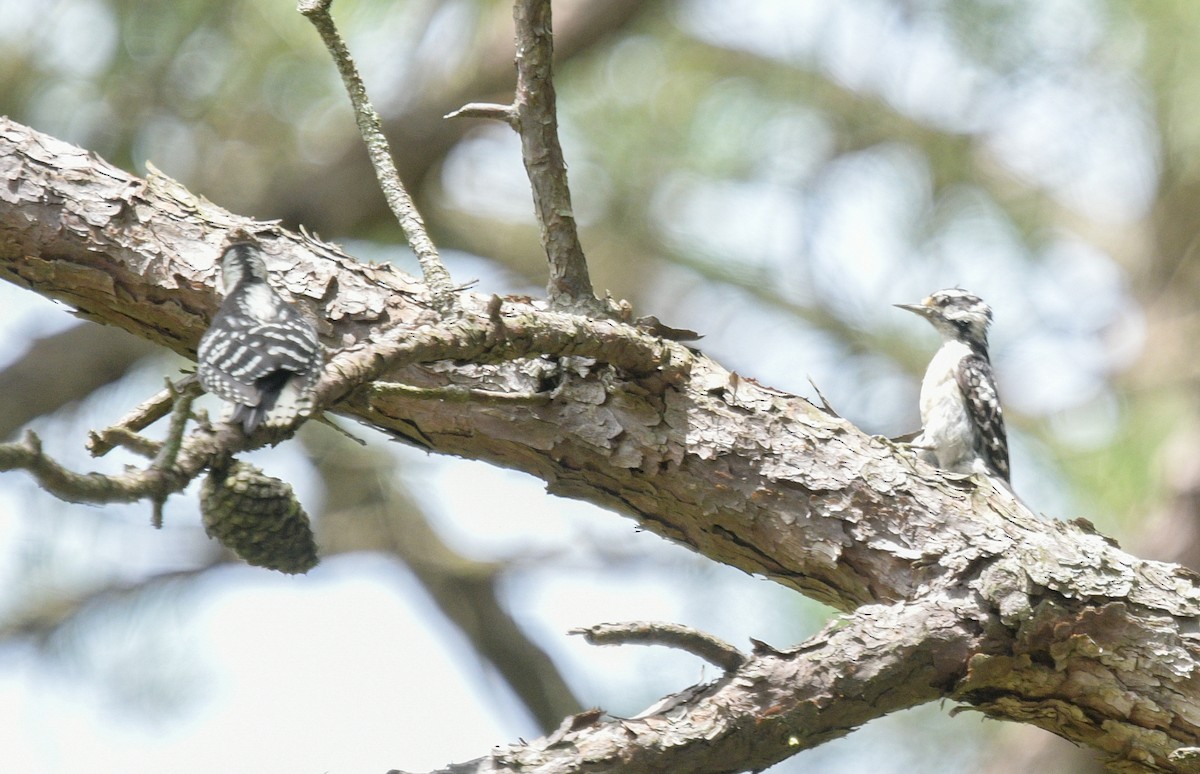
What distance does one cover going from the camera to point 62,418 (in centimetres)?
348

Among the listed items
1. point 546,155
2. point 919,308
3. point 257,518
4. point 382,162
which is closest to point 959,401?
point 919,308

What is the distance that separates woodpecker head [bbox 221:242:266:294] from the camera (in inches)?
76.9

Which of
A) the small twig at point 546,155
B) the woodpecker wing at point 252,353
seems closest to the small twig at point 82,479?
the woodpecker wing at point 252,353

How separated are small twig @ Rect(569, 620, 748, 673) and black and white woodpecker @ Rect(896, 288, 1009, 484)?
2.07 metres

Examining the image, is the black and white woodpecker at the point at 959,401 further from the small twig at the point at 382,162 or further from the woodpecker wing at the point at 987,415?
the small twig at the point at 382,162

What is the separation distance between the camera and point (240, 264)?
2023 mm

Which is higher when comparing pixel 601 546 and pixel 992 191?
pixel 992 191

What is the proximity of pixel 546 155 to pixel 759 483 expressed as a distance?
0.68 metres

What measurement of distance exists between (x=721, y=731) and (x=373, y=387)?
0.68m

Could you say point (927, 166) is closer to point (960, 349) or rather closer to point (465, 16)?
point (960, 349)

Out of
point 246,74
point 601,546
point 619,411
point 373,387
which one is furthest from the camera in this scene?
point 601,546

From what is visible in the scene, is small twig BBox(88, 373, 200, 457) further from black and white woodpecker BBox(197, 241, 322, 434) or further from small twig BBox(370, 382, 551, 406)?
small twig BBox(370, 382, 551, 406)

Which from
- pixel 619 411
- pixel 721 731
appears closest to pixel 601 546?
pixel 619 411

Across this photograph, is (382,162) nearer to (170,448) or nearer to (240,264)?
(240,264)
